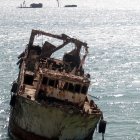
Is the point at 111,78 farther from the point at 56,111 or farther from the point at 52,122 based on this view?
the point at 56,111

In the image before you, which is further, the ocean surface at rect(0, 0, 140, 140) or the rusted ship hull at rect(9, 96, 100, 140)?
the ocean surface at rect(0, 0, 140, 140)

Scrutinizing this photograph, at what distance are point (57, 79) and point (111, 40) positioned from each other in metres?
90.2

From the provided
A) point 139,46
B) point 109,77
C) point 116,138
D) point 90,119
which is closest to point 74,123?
point 90,119

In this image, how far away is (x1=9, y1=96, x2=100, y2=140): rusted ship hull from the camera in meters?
34.7

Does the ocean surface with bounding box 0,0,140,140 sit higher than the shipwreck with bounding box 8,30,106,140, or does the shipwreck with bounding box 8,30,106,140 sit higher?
the shipwreck with bounding box 8,30,106,140

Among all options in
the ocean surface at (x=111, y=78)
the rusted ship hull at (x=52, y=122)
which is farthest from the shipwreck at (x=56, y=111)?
the ocean surface at (x=111, y=78)

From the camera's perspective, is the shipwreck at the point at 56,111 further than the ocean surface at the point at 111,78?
No

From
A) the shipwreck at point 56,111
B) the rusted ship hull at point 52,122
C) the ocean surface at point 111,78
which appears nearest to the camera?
the rusted ship hull at point 52,122

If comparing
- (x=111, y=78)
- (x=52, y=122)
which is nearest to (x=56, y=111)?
(x=52, y=122)

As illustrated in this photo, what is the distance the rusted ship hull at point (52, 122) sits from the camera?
34656 mm

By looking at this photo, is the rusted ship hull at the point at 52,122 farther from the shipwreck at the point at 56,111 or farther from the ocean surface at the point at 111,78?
the ocean surface at the point at 111,78

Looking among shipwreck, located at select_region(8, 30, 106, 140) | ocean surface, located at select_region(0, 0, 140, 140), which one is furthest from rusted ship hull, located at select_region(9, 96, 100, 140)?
ocean surface, located at select_region(0, 0, 140, 140)

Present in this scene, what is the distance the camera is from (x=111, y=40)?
125 m

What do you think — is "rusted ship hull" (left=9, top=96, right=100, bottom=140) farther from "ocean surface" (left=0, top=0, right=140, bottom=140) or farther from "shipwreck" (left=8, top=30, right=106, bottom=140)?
"ocean surface" (left=0, top=0, right=140, bottom=140)
